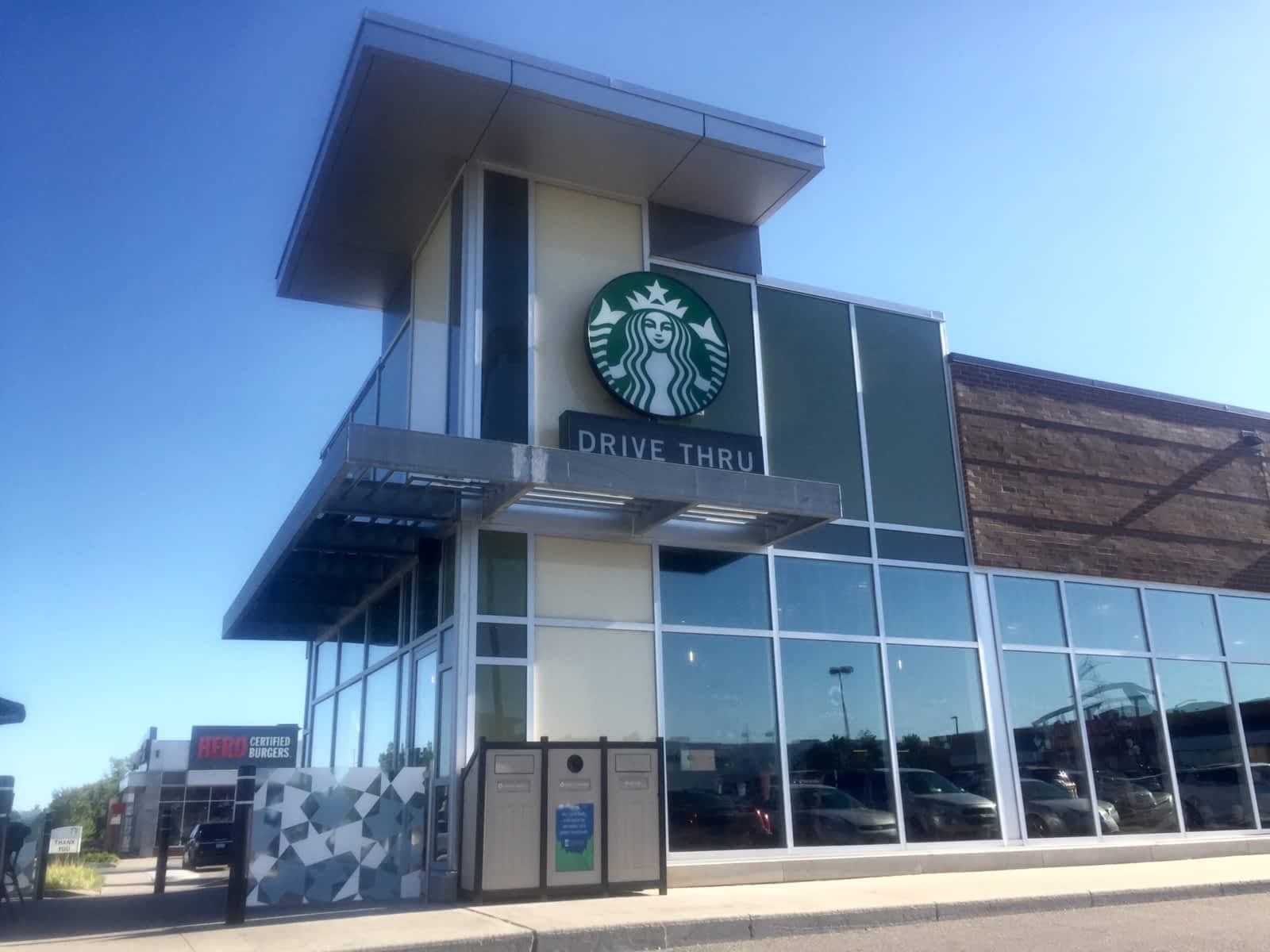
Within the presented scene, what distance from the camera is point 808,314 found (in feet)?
45.5

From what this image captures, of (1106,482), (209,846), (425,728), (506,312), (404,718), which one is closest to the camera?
(425,728)

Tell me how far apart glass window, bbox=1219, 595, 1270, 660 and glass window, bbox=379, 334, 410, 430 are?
1183cm

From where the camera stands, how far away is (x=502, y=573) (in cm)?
1086

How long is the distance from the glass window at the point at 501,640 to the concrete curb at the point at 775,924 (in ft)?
8.31

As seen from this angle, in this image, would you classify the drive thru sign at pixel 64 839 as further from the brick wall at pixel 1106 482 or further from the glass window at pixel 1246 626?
the glass window at pixel 1246 626

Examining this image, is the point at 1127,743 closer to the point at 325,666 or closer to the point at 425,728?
the point at 425,728

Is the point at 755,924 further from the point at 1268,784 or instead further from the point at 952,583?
the point at 1268,784

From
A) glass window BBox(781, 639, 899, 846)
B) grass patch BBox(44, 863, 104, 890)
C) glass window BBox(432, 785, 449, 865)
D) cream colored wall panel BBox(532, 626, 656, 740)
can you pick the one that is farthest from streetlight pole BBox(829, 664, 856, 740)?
grass patch BBox(44, 863, 104, 890)

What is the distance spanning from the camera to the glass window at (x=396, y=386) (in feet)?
45.3

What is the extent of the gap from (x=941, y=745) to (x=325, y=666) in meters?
9.12

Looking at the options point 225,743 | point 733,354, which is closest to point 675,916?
point 733,354

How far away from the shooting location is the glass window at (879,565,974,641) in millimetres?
12969

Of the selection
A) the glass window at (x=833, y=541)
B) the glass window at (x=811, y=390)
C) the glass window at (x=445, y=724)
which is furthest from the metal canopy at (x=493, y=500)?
the glass window at (x=445, y=724)

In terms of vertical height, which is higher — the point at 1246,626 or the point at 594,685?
the point at 1246,626
